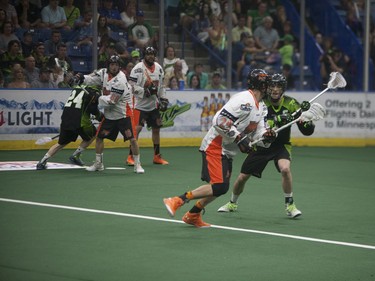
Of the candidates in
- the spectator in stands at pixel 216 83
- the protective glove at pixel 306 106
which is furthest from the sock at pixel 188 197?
the spectator in stands at pixel 216 83

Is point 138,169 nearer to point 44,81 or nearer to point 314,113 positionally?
point 44,81

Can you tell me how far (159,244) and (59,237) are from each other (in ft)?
3.12

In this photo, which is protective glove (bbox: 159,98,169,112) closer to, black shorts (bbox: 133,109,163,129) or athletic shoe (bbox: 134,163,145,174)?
black shorts (bbox: 133,109,163,129)

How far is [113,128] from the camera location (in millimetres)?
13328

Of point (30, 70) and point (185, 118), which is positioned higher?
point (30, 70)

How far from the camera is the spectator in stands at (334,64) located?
66.8 ft

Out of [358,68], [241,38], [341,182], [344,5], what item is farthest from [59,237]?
[344,5]

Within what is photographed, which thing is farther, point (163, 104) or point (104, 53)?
point (104, 53)

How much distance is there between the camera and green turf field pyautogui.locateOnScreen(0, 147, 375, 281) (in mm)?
7137

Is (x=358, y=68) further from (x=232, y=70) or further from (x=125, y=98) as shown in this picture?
(x=125, y=98)

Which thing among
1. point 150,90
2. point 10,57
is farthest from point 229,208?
point 10,57

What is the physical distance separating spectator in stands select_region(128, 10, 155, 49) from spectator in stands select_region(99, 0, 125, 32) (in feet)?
0.82

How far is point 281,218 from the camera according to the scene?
32.4 feet

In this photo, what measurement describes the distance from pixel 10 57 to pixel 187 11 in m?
4.38
